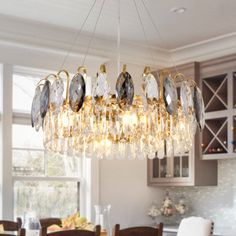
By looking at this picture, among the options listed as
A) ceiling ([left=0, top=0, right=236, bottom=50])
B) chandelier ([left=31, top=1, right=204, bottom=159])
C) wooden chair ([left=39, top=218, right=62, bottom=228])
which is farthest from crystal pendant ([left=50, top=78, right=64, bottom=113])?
wooden chair ([left=39, top=218, right=62, bottom=228])

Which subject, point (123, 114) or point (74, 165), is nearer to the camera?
point (123, 114)

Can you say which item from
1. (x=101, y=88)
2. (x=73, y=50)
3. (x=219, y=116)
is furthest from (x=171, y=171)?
(x=101, y=88)

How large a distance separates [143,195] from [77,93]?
3.21 metres

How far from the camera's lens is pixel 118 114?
3.83m

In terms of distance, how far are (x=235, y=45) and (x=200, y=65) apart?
0.46m

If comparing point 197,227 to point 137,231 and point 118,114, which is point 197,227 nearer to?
point 137,231

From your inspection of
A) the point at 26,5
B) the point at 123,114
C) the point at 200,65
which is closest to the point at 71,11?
the point at 26,5

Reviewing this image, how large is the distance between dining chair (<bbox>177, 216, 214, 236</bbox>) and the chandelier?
0.62 metres

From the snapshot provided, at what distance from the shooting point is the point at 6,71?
521 centimetres

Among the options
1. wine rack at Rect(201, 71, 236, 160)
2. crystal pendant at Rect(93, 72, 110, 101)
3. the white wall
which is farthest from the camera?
the white wall

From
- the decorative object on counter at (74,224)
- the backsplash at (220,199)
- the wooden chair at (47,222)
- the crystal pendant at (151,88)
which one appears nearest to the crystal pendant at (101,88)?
the crystal pendant at (151,88)

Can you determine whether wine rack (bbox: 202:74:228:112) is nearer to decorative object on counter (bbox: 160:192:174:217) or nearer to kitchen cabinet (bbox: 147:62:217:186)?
kitchen cabinet (bbox: 147:62:217:186)

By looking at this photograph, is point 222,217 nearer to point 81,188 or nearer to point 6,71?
point 81,188

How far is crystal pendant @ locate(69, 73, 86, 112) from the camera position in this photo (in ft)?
10.7
